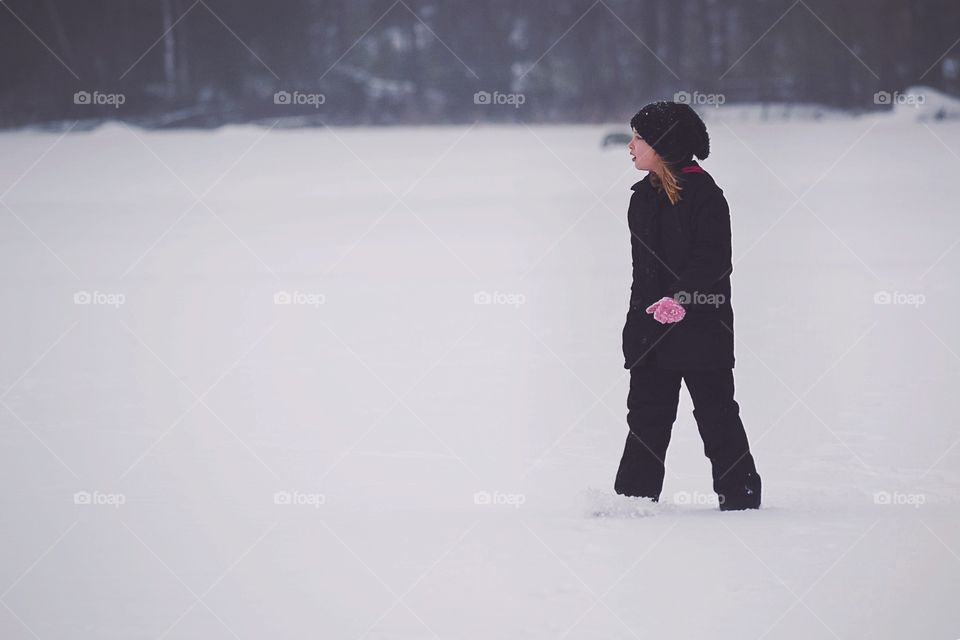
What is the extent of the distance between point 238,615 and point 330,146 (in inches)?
740

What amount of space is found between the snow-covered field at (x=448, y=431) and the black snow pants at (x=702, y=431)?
9 cm

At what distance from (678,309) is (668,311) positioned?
0.08ft

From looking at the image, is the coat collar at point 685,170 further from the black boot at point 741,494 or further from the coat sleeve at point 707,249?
the black boot at point 741,494

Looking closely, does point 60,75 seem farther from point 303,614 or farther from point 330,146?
point 303,614

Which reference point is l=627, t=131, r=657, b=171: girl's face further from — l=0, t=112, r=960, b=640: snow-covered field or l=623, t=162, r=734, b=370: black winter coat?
l=0, t=112, r=960, b=640: snow-covered field

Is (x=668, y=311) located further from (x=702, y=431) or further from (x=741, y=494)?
(x=741, y=494)

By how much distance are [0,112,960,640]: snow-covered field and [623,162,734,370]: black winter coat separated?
434 millimetres

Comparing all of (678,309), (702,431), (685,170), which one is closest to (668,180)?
(685,170)

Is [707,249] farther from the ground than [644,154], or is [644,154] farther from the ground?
[644,154]

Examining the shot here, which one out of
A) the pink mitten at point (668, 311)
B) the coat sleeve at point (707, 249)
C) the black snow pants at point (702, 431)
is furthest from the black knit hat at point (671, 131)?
the black snow pants at point (702, 431)

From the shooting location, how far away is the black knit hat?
306cm

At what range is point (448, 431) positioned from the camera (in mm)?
4504

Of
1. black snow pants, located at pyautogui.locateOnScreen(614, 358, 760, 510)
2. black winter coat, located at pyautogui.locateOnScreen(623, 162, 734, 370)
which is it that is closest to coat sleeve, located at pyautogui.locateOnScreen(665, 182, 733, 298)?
black winter coat, located at pyautogui.locateOnScreen(623, 162, 734, 370)

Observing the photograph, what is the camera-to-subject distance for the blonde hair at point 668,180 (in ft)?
10.0
